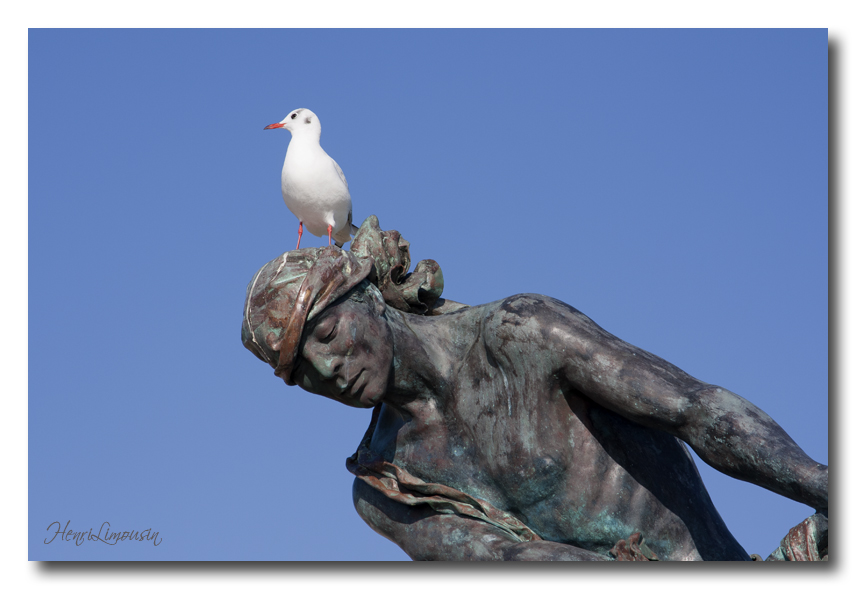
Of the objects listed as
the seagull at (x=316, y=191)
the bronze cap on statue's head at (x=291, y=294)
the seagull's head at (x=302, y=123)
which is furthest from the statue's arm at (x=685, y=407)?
the seagull's head at (x=302, y=123)

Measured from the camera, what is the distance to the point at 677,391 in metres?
5.75

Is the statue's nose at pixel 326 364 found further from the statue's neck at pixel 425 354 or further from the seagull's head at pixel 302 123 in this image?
the seagull's head at pixel 302 123

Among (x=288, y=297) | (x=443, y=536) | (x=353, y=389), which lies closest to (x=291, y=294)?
(x=288, y=297)

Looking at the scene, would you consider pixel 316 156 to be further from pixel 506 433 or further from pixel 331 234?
pixel 506 433

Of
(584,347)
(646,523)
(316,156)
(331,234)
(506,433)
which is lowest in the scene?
(646,523)

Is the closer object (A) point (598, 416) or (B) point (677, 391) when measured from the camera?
(B) point (677, 391)

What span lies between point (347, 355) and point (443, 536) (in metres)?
1.07

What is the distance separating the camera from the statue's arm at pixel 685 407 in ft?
17.8

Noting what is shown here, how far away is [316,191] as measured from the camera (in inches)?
377

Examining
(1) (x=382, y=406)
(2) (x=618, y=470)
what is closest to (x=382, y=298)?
(1) (x=382, y=406)

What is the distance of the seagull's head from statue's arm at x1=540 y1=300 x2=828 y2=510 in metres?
4.81

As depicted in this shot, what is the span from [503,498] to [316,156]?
442 cm

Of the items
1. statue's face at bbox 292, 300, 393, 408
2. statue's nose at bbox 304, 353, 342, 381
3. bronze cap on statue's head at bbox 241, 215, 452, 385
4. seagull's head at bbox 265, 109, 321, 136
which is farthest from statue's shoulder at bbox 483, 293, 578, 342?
seagull's head at bbox 265, 109, 321, 136

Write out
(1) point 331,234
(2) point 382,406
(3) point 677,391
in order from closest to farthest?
(3) point 677,391 < (2) point 382,406 < (1) point 331,234
